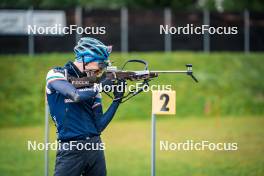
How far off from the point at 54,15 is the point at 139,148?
46.8ft

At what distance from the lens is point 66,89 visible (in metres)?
5.79

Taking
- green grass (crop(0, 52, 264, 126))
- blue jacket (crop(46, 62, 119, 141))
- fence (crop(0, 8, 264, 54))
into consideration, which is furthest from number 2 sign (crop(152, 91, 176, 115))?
fence (crop(0, 8, 264, 54))

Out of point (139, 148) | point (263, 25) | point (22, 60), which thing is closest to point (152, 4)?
point (263, 25)

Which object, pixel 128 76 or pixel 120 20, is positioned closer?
pixel 128 76

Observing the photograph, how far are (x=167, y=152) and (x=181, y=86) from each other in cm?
1027

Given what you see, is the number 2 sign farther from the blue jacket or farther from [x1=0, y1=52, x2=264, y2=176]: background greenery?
[x1=0, y1=52, x2=264, y2=176]: background greenery

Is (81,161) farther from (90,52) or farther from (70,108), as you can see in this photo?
(90,52)

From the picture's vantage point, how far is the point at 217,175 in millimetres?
11758

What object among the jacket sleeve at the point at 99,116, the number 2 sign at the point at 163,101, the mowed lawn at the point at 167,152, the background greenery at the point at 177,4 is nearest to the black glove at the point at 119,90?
the jacket sleeve at the point at 99,116

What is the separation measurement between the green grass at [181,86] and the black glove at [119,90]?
1514 cm

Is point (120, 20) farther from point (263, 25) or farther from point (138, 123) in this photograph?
point (138, 123)

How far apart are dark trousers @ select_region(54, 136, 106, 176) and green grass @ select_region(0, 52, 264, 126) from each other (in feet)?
51.1

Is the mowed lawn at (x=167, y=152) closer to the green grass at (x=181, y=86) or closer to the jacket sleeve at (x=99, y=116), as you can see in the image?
the green grass at (x=181, y=86)

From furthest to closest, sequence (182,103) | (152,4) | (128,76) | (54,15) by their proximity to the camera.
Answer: (152,4) → (54,15) → (182,103) → (128,76)
